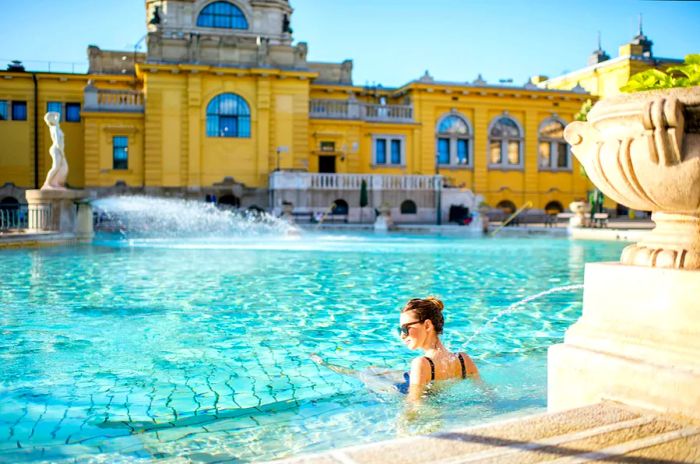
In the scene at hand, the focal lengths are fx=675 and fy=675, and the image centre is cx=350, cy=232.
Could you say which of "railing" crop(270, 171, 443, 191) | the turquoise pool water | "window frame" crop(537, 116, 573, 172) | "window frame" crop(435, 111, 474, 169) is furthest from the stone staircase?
"window frame" crop(537, 116, 573, 172)

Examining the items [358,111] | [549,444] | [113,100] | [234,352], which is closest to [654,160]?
[549,444]

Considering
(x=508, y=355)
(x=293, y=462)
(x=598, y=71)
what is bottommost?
(x=508, y=355)

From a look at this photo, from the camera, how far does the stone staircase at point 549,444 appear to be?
2.56m

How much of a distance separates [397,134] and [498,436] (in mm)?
39434

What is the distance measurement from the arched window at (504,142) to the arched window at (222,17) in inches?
680

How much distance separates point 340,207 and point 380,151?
7.67 meters

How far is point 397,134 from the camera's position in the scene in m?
41.5

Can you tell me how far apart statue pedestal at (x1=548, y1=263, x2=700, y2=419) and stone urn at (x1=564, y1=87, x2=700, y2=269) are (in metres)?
0.14

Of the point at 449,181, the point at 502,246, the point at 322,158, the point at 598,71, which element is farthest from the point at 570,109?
the point at 502,246

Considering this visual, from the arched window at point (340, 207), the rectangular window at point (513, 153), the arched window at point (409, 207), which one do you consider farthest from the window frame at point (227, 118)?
the rectangular window at point (513, 153)

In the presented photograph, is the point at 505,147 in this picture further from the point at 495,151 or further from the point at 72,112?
the point at 72,112

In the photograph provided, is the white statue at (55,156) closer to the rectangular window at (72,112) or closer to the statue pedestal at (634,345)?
the statue pedestal at (634,345)

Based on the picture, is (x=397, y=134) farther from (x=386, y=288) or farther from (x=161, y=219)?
(x=386, y=288)

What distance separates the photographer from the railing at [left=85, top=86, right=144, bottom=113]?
36031 millimetres
